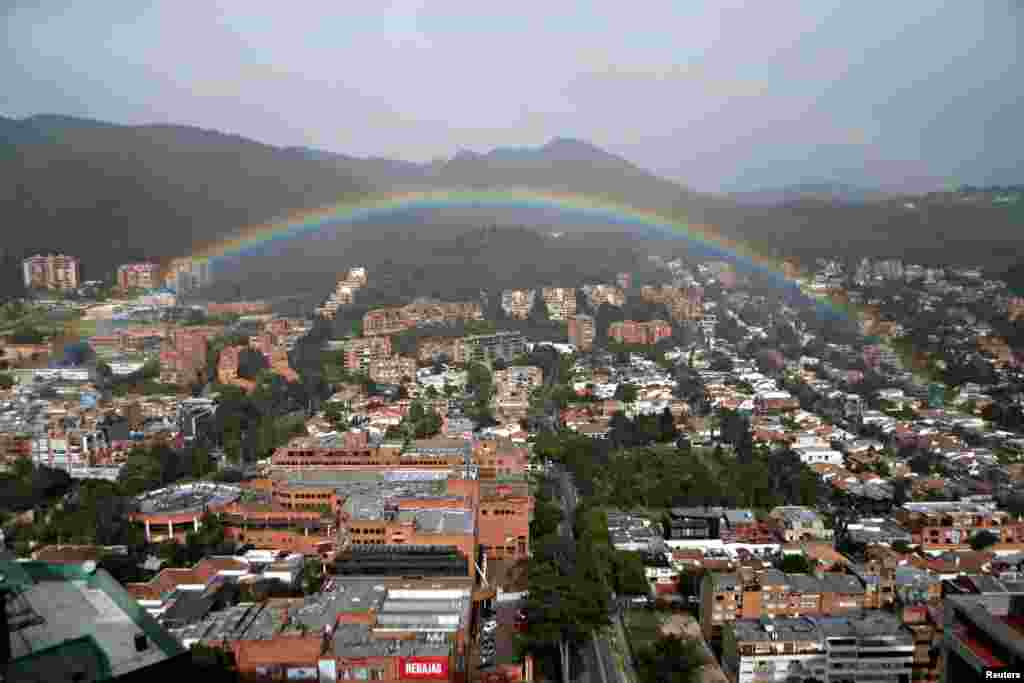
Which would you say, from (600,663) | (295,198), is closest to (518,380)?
(600,663)

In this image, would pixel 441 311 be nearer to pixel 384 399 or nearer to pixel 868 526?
pixel 384 399

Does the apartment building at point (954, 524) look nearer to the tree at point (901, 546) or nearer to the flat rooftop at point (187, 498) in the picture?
the tree at point (901, 546)

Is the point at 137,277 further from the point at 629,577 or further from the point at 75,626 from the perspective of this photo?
the point at 75,626

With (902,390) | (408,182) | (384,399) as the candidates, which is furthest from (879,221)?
(408,182)

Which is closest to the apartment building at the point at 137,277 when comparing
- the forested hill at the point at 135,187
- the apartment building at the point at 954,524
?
the forested hill at the point at 135,187

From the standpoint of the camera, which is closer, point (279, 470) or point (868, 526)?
point (868, 526)

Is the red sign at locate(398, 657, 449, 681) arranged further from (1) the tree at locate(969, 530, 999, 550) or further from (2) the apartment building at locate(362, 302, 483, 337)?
(2) the apartment building at locate(362, 302, 483, 337)
